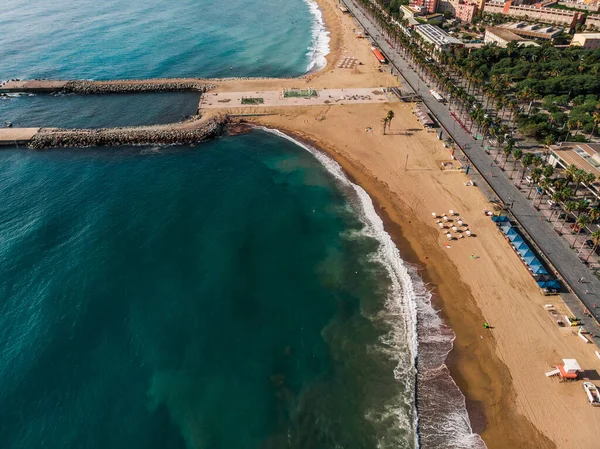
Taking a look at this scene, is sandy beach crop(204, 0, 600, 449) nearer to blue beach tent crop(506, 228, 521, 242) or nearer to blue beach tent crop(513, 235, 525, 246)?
blue beach tent crop(506, 228, 521, 242)

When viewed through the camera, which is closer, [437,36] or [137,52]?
[437,36]

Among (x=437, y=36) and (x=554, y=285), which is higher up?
(x=437, y=36)

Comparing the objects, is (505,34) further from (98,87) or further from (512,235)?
(98,87)

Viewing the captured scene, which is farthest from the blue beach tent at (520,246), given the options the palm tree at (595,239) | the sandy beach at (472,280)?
the palm tree at (595,239)

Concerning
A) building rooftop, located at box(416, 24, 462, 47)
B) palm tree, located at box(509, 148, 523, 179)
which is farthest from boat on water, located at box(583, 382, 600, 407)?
building rooftop, located at box(416, 24, 462, 47)

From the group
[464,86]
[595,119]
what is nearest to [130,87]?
[464,86]

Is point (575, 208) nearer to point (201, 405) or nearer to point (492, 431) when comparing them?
point (492, 431)

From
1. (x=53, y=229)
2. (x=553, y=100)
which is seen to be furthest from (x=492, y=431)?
(x=553, y=100)

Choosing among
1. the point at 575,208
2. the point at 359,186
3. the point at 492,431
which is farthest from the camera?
the point at 359,186
